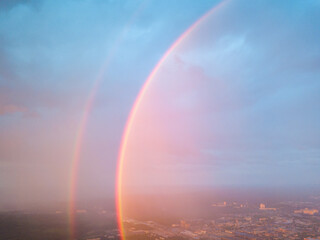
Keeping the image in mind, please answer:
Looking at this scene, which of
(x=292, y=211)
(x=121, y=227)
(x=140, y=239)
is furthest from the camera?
(x=292, y=211)

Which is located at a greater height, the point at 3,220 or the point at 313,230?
the point at 3,220

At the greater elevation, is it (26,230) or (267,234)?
(26,230)

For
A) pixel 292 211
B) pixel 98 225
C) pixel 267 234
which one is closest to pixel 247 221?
pixel 267 234

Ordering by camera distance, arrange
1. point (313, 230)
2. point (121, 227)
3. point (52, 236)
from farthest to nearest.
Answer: point (121, 227), point (313, 230), point (52, 236)

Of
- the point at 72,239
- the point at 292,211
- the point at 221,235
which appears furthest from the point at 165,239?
the point at 292,211

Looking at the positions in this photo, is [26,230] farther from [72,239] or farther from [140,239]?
[140,239]

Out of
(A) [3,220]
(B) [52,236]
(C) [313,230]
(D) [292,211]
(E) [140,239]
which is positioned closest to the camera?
(E) [140,239]

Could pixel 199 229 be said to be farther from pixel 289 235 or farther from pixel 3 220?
pixel 3 220

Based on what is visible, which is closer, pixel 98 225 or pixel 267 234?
pixel 267 234

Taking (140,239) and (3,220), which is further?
(3,220)
